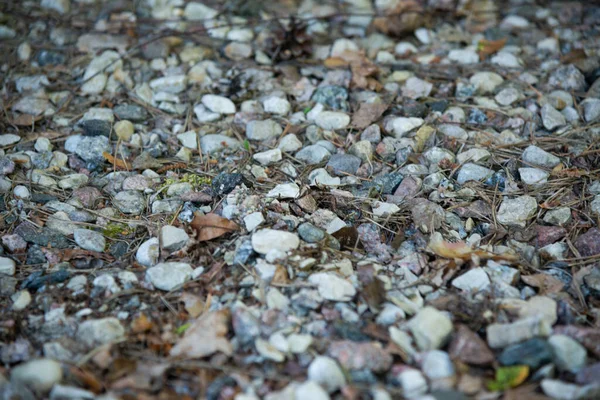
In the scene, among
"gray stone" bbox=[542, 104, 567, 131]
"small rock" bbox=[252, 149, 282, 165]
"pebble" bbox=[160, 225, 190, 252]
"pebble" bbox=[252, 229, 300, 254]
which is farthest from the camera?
"gray stone" bbox=[542, 104, 567, 131]

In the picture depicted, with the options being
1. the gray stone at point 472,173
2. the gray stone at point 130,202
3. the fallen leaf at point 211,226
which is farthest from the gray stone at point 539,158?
the gray stone at point 130,202

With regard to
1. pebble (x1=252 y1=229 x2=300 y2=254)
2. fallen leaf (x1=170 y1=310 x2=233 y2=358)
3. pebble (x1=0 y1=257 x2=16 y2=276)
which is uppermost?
pebble (x1=252 y1=229 x2=300 y2=254)

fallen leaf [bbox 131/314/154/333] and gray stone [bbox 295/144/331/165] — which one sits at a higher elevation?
gray stone [bbox 295/144/331/165]

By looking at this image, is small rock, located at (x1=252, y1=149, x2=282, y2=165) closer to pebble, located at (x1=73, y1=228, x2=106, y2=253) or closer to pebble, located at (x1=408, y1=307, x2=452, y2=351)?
pebble, located at (x1=73, y1=228, x2=106, y2=253)

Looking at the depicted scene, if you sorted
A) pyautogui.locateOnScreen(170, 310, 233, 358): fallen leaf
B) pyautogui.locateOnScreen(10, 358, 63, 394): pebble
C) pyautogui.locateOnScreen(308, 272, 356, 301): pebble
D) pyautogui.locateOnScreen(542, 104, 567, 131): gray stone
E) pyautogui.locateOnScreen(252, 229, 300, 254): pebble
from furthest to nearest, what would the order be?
1. pyautogui.locateOnScreen(542, 104, 567, 131): gray stone
2. pyautogui.locateOnScreen(252, 229, 300, 254): pebble
3. pyautogui.locateOnScreen(308, 272, 356, 301): pebble
4. pyautogui.locateOnScreen(170, 310, 233, 358): fallen leaf
5. pyautogui.locateOnScreen(10, 358, 63, 394): pebble

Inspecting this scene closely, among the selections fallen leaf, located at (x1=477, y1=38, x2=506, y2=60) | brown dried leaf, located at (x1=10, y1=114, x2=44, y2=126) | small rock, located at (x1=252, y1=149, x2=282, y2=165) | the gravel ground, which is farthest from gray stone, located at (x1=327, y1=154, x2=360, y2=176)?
brown dried leaf, located at (x1=10, y1=114, x2=44, y2=126)

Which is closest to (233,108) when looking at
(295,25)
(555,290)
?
(295,25)

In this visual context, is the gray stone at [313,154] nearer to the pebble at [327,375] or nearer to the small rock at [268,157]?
the small rock at [268,157]

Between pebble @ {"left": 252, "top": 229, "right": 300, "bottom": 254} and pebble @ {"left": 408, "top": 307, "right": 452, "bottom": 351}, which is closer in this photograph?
pebble @ {"left": 408, "top": 307, "right": 452, "bottom": 351}
